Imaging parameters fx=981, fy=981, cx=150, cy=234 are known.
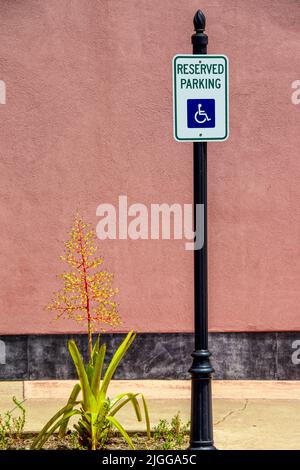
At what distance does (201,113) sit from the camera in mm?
8219

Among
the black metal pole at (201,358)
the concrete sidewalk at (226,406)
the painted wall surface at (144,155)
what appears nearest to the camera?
the black metal pole at (201,358)

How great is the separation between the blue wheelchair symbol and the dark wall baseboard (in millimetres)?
3928

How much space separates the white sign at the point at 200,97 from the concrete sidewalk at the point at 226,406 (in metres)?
2.79

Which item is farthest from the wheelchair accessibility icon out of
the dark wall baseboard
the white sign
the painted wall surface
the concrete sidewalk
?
the dark wall baseboard

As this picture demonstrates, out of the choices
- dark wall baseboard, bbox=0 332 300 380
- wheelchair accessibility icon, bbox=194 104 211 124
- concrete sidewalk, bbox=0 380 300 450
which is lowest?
concrete sidewalk, bbox=0 380 300 450

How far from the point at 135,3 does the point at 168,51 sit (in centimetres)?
69

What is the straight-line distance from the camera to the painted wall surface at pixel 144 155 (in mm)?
11531

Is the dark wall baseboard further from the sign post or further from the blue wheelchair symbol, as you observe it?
the blue wheelchair symbol

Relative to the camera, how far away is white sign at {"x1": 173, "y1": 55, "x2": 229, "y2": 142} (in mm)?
8195

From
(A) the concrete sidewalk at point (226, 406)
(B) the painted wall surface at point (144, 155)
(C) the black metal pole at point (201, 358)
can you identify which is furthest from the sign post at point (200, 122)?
(B) the painted wall surface at point (144, 155)

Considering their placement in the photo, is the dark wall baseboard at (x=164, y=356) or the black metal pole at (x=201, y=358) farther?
the dark wall baseboard at (x=164, y=356)

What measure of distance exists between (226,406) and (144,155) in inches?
122

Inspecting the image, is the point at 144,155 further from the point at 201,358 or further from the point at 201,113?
the point at 201,358

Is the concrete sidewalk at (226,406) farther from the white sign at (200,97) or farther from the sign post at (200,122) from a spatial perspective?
the white sign at (200,97)
